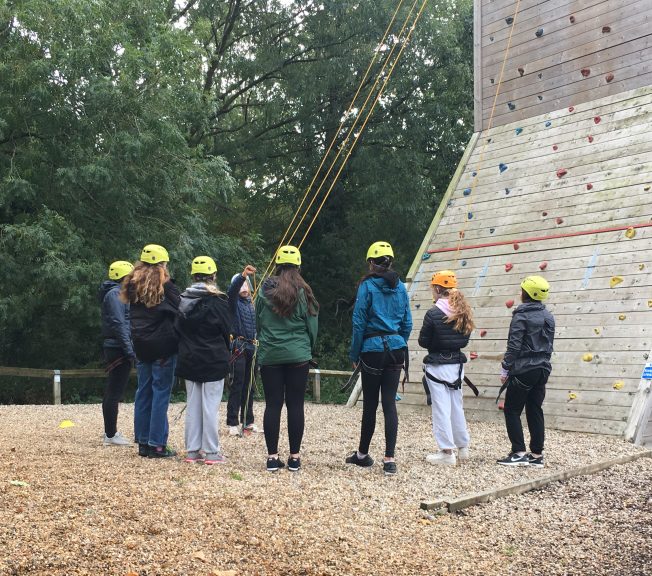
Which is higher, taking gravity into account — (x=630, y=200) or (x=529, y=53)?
(x=529, y=53)

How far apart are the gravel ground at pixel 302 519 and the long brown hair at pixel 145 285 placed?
1155 mm

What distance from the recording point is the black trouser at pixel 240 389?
22.4 ft

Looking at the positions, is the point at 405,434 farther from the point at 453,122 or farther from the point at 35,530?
the point at 453,122

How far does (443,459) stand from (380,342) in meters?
1.16

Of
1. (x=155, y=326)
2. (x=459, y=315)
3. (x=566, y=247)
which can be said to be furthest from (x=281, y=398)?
(x=566, y=247)

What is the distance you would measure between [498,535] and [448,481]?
117 cm

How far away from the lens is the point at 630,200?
8.24m

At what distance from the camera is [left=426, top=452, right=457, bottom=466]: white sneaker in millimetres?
5629

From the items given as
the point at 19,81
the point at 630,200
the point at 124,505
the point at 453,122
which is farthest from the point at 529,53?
the point at 124,505

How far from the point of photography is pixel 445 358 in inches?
226

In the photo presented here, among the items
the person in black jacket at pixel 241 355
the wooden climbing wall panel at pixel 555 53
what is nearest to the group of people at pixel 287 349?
the person in black jacket at pixel 241 355

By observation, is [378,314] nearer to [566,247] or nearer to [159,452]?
[159,452]

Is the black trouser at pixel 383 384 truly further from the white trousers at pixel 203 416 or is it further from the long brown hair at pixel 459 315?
the white trousers at pixel 203 416

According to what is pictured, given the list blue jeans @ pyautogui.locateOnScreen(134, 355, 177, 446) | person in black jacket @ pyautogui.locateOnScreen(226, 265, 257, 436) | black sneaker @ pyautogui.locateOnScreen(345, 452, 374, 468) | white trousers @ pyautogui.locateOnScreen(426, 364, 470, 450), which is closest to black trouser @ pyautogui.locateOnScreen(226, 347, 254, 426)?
person in black jacket @ pyautogui.locateOnScreen(226, 265, 257, 436)
